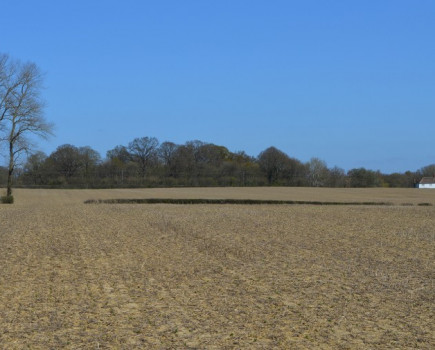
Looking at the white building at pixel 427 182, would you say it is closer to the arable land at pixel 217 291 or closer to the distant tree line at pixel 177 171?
the distant tree line at pixel 177 171

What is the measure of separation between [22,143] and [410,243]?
37.5 meters

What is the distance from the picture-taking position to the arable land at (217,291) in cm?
782

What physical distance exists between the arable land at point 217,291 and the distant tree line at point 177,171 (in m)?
63.7

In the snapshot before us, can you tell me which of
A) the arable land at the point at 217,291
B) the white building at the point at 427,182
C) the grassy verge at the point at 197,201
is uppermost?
the white building at the point at 427,182

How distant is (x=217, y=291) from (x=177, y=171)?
3296 inches

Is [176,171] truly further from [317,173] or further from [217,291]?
[217,291]

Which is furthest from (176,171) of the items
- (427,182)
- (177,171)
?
(427,182)

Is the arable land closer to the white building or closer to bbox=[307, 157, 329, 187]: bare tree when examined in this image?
bbox=[307, 157, 329, 187]: bare tree

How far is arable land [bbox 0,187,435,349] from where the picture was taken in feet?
25.6

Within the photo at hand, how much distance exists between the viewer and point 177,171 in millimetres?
94500

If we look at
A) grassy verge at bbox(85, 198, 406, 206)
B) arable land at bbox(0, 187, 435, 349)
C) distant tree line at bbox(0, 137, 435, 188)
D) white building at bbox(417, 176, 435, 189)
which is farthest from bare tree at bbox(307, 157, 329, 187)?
arable land at bbox(0, 187, 435, 349)

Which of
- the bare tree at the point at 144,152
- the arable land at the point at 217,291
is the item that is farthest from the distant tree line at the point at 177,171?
the arable land at the point at 217,291

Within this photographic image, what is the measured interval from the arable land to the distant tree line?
209 feet

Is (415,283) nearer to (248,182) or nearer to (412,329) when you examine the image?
(412,329)
